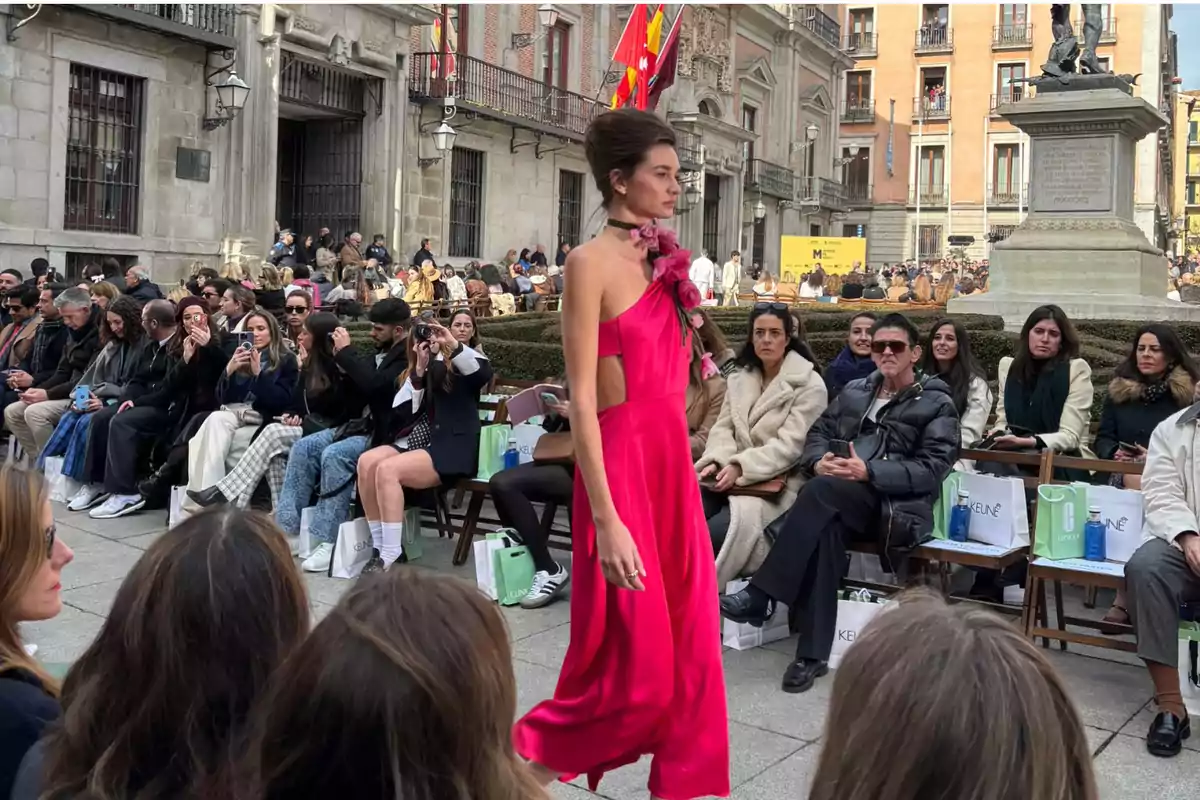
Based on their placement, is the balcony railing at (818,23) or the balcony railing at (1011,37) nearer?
the balcony railing at (818,23)

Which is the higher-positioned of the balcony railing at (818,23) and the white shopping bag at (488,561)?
the balcony railing at (818,23)

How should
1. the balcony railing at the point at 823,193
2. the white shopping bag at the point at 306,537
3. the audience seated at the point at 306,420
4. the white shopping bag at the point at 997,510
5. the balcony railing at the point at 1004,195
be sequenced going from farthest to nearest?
the balcony railing at the point at 1004,195
the balcony railing at the point at 823,193
the audience seated at the point at 306,420
the white shopping bag at the point at 306,537
the white shopping bag at the point at 997,510

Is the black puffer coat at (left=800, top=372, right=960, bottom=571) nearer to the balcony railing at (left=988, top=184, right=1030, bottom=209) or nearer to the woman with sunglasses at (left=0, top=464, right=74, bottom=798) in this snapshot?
the woman with sunglasses at (left=0, top=464, right=74, bottom=798)

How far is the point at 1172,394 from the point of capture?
5957mm

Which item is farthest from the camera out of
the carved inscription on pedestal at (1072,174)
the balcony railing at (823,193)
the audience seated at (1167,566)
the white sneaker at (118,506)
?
the balcony railing at (823,193)

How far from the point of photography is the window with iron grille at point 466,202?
26844mm

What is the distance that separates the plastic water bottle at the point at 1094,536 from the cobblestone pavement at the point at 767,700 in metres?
0.48

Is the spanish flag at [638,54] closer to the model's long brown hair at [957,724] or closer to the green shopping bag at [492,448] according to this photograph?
the green shopping bag at [492,448]

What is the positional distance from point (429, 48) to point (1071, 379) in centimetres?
2206

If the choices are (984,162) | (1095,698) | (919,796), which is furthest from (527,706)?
(984,162)

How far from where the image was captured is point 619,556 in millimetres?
2822

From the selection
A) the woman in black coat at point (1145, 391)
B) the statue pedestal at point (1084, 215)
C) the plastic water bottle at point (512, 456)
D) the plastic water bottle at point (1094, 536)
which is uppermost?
the statue pedestal at point (1084, 215)

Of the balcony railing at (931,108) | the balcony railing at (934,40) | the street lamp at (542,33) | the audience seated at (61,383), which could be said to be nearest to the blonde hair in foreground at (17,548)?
the audience seated at (61,383)

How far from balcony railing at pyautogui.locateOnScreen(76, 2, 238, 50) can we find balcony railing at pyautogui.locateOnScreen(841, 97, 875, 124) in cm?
4486
